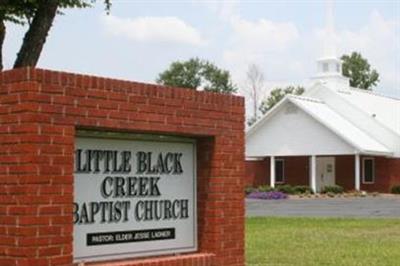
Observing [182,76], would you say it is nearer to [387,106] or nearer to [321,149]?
[387,106]

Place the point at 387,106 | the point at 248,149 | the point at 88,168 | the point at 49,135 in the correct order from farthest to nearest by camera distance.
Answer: the point at 387,106
the point at 248,149
the point at 88,168
the point at 49,135

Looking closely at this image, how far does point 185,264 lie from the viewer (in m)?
8.70

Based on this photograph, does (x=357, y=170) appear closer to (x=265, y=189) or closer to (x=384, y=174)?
(x=384, y=174)

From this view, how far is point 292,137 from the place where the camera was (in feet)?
163

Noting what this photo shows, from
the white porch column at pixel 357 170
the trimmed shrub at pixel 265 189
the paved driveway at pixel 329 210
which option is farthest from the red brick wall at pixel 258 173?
the paved driveway at pixel 329 210

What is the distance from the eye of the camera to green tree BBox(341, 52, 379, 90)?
88.4 metres

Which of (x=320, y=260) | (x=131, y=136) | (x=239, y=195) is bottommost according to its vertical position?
(x=320, y=260)

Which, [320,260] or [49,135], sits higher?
[49,135]

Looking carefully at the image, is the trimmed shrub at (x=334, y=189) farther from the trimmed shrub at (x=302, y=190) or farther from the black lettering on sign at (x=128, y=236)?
the black lettering on sign at (x=128, y=236)

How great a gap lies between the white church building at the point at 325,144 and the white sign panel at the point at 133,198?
38338 mm

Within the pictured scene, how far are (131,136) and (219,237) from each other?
1.73 m

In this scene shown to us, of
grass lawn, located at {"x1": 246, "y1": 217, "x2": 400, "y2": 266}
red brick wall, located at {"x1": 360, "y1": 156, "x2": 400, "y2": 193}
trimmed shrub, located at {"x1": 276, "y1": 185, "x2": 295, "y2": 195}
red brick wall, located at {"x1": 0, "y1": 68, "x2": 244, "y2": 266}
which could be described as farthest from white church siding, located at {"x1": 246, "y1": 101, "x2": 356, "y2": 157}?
red brick wall, located at {"x1": 0, "y1": 68, "x2": 244, "y2": 266}

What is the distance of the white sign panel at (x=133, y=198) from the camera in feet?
25.6

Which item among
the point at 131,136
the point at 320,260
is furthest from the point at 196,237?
the point at 320,260
